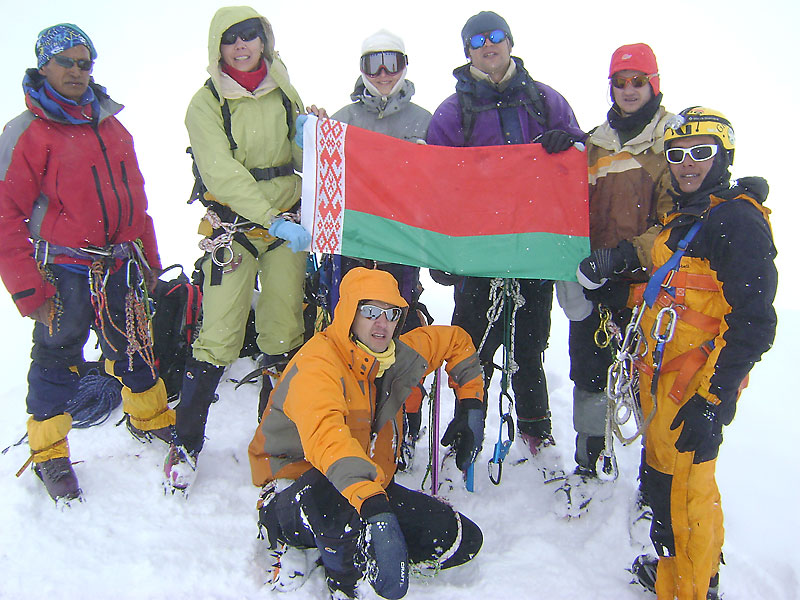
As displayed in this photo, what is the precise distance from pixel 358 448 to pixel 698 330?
1626mm

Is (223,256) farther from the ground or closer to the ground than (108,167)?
closer to the ground

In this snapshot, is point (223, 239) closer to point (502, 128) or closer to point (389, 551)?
point (502, 128)

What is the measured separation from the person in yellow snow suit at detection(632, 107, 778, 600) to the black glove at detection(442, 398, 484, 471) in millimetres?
925

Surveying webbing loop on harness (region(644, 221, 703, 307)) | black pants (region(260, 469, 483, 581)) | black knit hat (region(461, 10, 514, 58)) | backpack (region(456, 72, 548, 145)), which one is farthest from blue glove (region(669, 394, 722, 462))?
black knit hat (region(461, 10, 514, 58))

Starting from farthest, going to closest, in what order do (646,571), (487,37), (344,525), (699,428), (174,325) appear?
(174,325) → (487,37) → (646,571) → (344,525) → (699,428)

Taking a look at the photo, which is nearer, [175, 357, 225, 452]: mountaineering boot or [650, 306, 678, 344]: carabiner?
[650, 306, 678, 344]: carabiner

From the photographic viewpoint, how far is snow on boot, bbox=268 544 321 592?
2859mm

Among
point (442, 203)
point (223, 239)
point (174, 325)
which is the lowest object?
point (174, 325)

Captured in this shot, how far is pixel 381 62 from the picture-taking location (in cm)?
369

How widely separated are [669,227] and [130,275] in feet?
10.7

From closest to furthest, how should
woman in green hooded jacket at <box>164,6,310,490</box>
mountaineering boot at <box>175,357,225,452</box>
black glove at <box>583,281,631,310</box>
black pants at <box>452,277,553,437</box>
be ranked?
black glove at <box>583,281,631,310</box> < woman in green hooded jacket at <box>164,6,310,490</box> < mountaineering boot at <box>175,357,225,452</box> < black pants at <box>452,277,553,437</box>

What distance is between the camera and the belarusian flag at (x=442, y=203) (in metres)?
3.46

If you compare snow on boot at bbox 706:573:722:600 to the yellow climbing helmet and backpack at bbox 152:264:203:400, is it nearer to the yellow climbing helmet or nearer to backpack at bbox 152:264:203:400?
the yellow climbing helmet

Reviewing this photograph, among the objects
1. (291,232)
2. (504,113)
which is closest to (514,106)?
(504,113)
